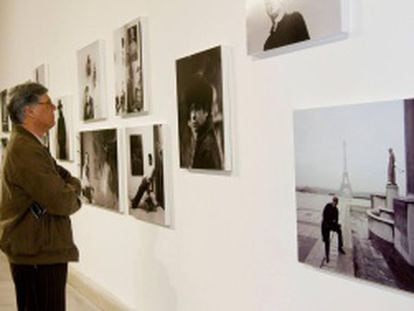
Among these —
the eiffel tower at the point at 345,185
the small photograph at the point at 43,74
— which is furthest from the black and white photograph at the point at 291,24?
the small photograph at the point at 43,74

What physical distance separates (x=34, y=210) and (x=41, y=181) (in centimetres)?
27

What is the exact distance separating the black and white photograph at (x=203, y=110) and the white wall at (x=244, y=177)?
0.27ft

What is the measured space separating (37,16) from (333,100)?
6053mm

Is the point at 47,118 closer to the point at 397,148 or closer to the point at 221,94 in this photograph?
the point at 221,94

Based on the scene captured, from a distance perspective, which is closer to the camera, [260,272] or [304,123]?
[304,123]

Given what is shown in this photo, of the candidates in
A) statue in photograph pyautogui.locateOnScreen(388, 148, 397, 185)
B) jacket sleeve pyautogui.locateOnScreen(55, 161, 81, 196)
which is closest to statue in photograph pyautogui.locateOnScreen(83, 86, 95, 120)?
jacket sleeve pyautogui.locateOnScreen(55, 161, 81, 196)

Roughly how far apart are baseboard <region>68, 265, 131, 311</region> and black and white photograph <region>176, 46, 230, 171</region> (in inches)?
81.7

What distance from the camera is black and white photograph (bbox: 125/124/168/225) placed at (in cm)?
430

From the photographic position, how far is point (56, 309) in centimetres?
381

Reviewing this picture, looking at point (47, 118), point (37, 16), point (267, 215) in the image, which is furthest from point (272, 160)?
point (37, 16)

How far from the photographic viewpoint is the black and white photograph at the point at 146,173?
430 cm

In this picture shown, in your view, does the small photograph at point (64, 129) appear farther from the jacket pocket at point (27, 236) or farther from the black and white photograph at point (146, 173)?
the jacket pocket at point (27, 236)

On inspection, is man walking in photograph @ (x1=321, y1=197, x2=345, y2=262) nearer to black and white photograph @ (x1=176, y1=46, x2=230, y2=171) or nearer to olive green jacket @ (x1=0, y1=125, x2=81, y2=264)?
black and white photograph @ (x1=176, y1=46, x2=230, y2=171)

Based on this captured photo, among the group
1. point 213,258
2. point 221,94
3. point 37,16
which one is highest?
point 37,16
